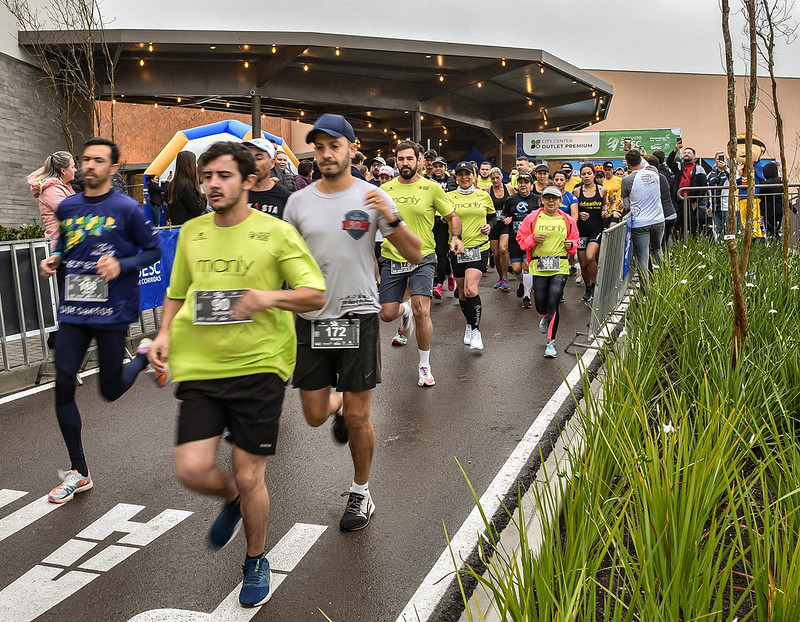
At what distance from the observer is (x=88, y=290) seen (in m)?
5.22

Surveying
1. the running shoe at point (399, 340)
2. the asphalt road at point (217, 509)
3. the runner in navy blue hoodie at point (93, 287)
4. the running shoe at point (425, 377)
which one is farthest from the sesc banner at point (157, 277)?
the runner in navy blue hoodie at point (93, 287)

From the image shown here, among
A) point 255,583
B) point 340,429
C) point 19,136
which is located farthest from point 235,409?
point 19,136

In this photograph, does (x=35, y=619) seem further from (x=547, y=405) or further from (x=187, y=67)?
(x=187, y=67)

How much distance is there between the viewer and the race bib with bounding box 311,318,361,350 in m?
4.61

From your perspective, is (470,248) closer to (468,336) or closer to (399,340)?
(468,336)

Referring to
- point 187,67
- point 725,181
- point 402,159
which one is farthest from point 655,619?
point 187,67

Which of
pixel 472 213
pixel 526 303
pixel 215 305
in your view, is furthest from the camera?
pixel 526 303

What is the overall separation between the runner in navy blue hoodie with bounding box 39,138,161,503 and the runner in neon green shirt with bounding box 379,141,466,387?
9.24 ft

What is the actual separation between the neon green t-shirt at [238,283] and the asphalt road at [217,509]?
1.00 meters

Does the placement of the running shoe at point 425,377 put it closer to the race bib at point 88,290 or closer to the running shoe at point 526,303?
the race bib at point 88,290

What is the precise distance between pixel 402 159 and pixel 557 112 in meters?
34.2

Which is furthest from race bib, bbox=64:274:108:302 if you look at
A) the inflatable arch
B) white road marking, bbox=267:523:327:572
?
the inflatable arch

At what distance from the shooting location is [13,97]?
2061cm

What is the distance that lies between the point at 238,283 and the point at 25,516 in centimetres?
219
